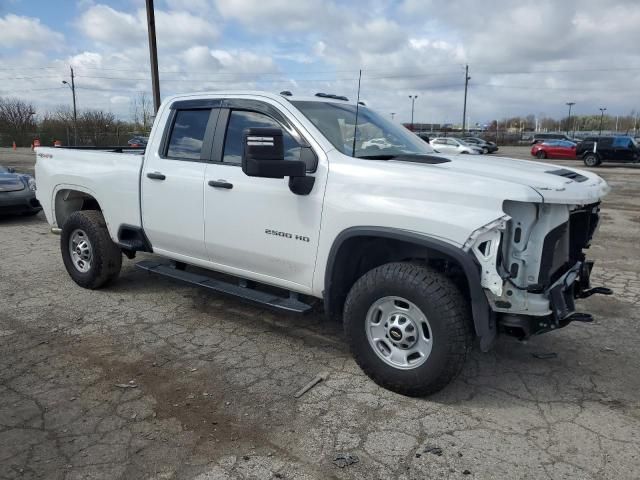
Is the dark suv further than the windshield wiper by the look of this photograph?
Yes

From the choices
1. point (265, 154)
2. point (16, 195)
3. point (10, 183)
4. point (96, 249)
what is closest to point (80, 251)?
point (96, 249)

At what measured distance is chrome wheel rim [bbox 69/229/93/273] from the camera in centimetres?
561

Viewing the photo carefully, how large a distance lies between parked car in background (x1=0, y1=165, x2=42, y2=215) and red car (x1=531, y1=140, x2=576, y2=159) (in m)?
32.5

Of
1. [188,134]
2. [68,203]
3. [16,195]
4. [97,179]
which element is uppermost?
[188,134]

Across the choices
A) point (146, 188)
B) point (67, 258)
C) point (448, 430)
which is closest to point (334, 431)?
point (448, 430)

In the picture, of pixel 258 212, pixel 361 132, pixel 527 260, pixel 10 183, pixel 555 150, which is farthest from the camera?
pixel 555 150

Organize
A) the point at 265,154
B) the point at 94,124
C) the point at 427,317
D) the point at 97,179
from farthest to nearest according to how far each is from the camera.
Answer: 1. the point at 94,124
2. the point at 97,179
3. the point at 265,154
4. the point at 427,317

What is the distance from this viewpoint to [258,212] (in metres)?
4.04

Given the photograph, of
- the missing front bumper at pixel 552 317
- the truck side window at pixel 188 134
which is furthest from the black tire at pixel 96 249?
the missing front bumper at pixel 552 317

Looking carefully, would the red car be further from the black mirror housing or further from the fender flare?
the black mirror housing

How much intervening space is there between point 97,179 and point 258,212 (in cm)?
222

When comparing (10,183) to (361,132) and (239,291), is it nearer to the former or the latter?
(239,291)

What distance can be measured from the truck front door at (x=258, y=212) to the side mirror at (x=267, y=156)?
0.24 meters

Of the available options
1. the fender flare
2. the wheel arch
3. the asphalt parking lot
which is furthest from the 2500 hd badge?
the wheel arch
